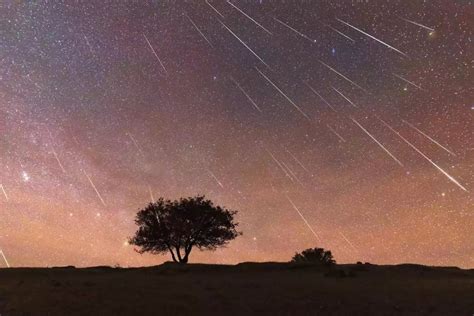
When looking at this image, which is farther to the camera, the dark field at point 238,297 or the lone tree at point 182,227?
the lone tree at point 182,227

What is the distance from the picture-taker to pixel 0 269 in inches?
1057

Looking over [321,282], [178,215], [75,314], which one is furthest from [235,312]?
[178,215]

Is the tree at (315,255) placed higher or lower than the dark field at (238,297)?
higher

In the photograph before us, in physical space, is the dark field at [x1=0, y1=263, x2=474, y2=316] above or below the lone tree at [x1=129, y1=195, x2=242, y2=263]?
below

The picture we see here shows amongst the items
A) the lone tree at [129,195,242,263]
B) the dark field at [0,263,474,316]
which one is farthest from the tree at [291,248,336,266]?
the dark field at [0,263,474,316]

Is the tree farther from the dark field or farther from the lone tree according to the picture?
the dark field

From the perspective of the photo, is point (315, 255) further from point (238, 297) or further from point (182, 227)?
point (238, 297)

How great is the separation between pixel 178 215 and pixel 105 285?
27.2 m

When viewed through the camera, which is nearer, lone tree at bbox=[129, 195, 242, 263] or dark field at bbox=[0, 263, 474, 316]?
dark field at bbox=[0, 263, 474, 316]

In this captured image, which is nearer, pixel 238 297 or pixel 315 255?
pixel 238 297

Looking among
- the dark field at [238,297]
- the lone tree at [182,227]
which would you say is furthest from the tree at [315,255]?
the dark field at [238,297]

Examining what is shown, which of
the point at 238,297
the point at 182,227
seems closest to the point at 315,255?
the point at 182,227

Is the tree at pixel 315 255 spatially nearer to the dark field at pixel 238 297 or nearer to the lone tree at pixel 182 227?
the lone tree at pixel 182 227

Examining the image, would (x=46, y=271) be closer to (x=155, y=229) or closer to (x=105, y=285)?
(x=105, y=285)
